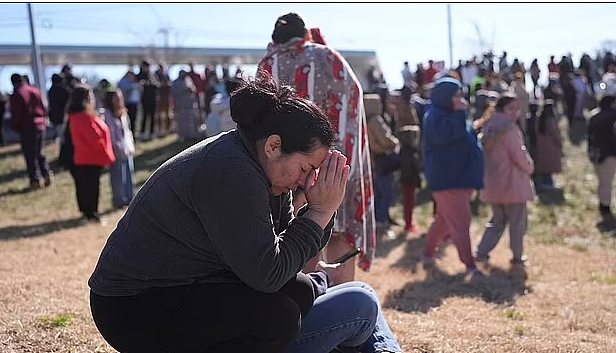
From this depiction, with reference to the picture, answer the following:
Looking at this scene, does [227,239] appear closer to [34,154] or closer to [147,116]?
[34,154]

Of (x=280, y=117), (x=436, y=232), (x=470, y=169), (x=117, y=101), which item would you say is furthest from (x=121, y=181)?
(x=280, y=117)

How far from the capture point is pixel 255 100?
7.57ft

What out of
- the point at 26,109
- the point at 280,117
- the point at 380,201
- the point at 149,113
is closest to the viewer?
the point at 280,117

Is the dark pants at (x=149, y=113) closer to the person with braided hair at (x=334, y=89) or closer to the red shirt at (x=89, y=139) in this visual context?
the red shirt at (x=89, y=139)

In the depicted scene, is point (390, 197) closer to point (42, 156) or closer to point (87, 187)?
point (87, 187)

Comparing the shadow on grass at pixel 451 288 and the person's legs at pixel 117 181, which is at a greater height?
the person's legs at pixel 117 181

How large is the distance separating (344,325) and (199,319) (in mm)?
678

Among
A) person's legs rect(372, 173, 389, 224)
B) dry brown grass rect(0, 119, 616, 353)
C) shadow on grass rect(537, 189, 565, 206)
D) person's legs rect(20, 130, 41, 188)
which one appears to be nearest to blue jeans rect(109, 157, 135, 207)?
dry brown grass rect(0, 119, 616, 353)

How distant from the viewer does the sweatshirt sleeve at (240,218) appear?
2.18 metres

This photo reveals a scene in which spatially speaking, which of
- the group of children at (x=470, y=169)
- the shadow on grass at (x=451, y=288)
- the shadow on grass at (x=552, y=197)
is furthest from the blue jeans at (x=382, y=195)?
the shadow on grass at (x=552, y=197)

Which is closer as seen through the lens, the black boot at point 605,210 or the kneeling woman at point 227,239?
the kneeling woman at point 227,239

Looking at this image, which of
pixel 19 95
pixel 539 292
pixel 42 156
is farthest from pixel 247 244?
pixel 42 156

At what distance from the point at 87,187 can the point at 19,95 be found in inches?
112

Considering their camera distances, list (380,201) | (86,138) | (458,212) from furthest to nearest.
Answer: (380,201), (86,138), (458,212)
